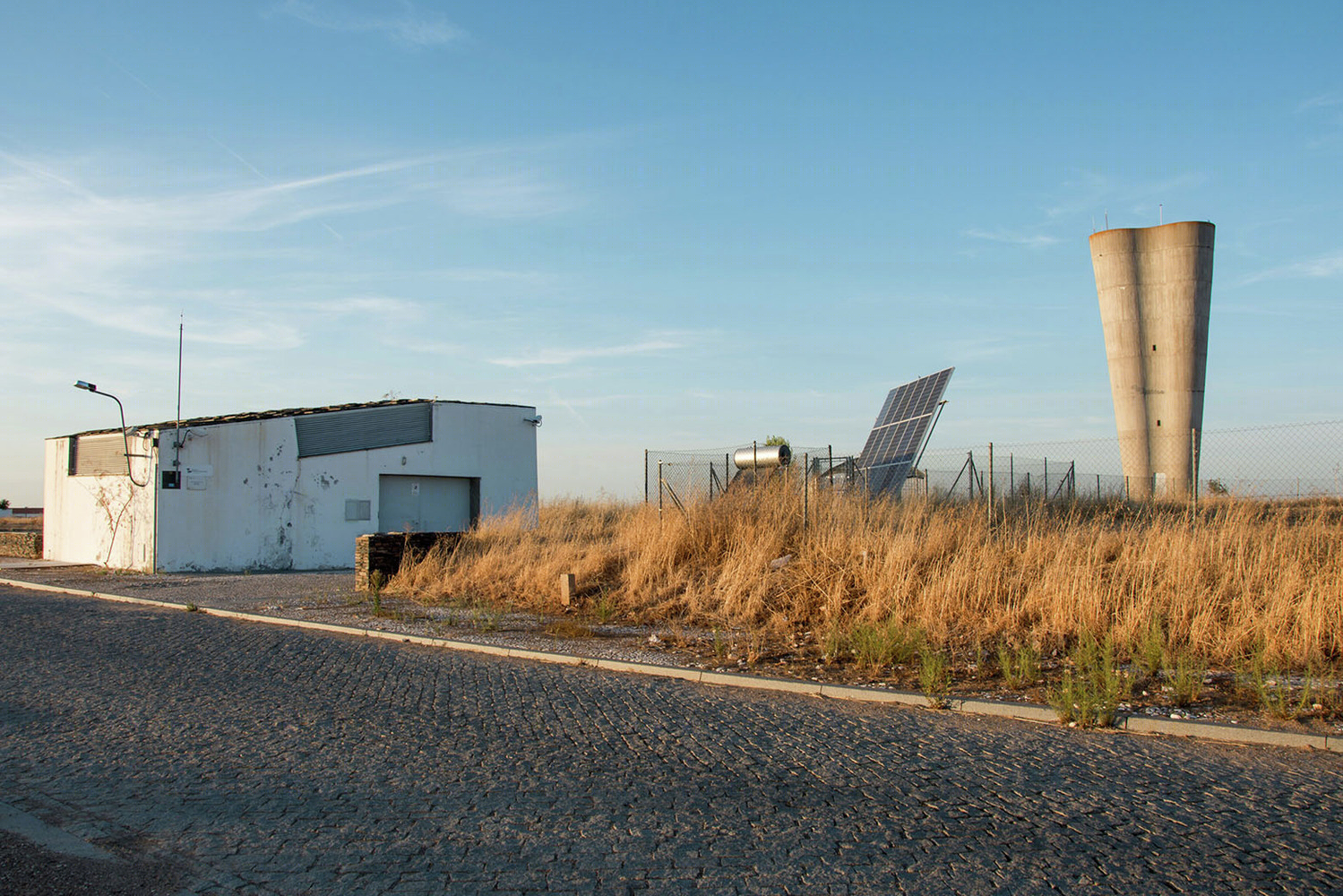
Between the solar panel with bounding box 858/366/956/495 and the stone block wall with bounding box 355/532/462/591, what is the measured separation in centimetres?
994

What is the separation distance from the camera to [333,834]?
461cm

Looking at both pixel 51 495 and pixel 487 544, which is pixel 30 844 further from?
pixel 51 495

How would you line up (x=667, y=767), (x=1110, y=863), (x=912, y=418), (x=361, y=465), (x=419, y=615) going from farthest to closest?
1. (x=361, y=465)
2. (x=912, y=418)
3. (x=419, y=615)
4. (x=667, y=767)
5. (x=1110, y=863)

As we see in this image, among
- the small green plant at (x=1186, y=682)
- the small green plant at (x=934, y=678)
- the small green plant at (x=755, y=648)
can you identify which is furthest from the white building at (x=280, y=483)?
the small green plant at (x=1186, y=682)

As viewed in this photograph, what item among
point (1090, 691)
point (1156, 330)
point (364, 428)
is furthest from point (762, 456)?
point (1156, 330)

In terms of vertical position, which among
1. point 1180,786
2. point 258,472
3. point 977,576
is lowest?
point 1180,786

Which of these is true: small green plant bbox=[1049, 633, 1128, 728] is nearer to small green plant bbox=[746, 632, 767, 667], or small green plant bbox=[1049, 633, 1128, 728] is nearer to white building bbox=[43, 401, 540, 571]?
small green plant bbox=[746, 632, 767, 667]

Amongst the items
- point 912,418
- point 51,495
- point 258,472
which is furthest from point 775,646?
point 51,495

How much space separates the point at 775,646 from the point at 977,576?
103 inches

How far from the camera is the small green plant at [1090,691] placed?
7.05 m

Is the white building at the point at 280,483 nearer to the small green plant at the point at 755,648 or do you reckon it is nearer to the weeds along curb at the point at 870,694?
the weeds along curb at the point at 870,694

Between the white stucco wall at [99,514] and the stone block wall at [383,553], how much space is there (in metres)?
9.10

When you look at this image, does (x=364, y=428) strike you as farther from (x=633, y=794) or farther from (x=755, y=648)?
(x=633, y=794)

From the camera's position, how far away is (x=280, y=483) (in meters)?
24.9
